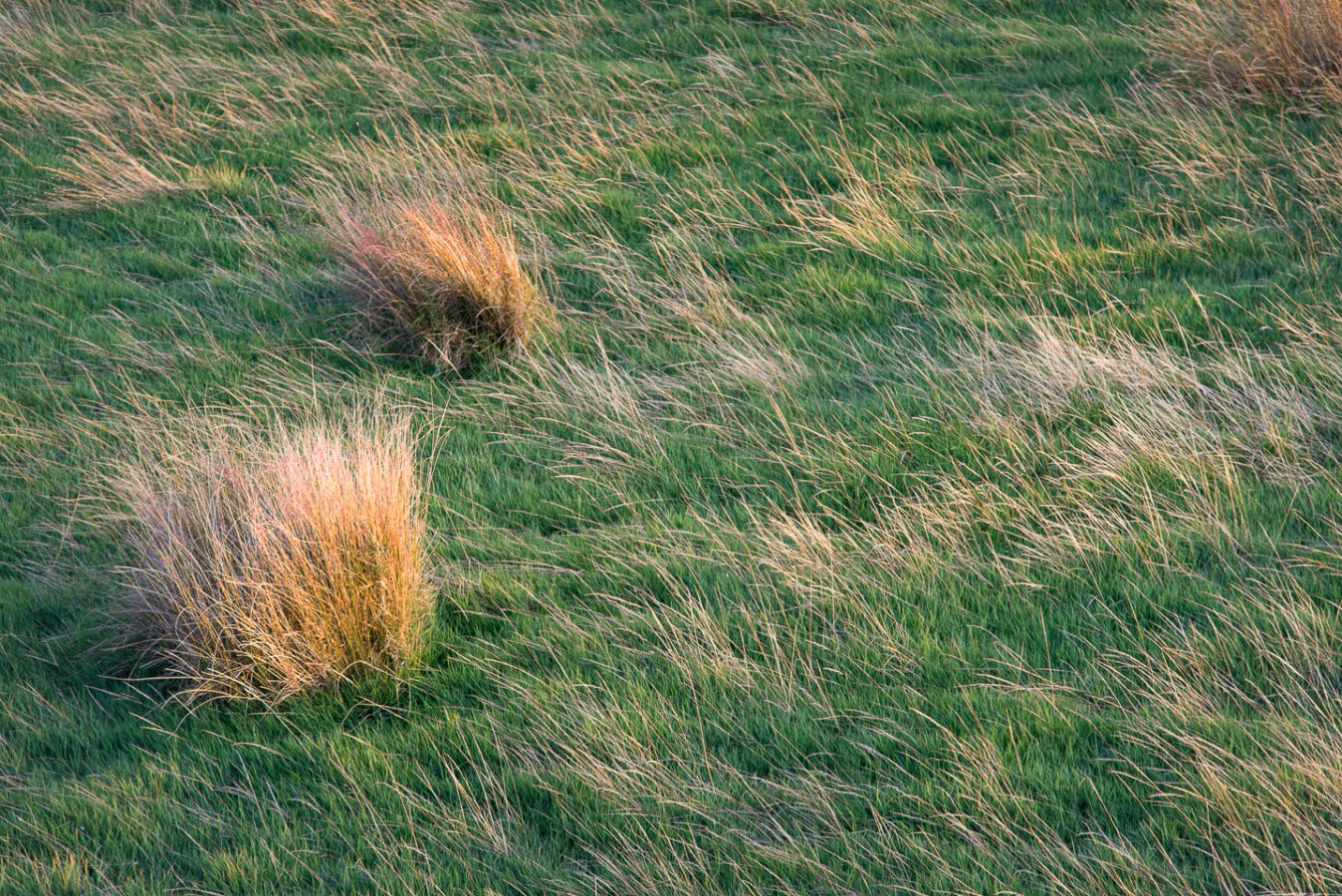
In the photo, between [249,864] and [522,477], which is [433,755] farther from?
[522,477]

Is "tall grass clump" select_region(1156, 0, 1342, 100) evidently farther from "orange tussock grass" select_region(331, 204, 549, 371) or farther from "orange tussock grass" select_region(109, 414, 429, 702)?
"orange tussock grass" select_region(109, 414, 429, 702)

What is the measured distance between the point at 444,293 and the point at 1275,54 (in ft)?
18.6

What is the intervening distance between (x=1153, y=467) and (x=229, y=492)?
3387 millimetres

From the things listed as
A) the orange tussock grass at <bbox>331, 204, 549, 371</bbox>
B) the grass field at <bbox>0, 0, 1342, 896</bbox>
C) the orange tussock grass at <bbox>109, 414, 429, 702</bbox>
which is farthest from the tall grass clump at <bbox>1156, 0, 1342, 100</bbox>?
the orange tussock grass at <bbox>109, 414, 429, 702</bbox>

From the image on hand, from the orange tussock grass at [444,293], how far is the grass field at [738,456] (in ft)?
0.40

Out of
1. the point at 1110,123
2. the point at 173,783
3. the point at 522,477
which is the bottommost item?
the point at 173,783

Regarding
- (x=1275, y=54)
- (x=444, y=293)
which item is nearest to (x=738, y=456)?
(x=444, y=293)

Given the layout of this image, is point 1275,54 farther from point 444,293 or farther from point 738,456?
point 444,293

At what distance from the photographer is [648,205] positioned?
21.6 ft

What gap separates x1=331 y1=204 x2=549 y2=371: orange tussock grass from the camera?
208 inches

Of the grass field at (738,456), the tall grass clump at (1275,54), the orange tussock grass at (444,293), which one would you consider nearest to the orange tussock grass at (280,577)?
the grass field at (738,456)

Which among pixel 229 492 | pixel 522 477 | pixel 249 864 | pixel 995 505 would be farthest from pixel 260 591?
pixel 995 505

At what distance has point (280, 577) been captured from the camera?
3340 mm

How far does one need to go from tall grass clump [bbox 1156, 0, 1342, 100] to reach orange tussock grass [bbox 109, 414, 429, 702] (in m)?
6.35
